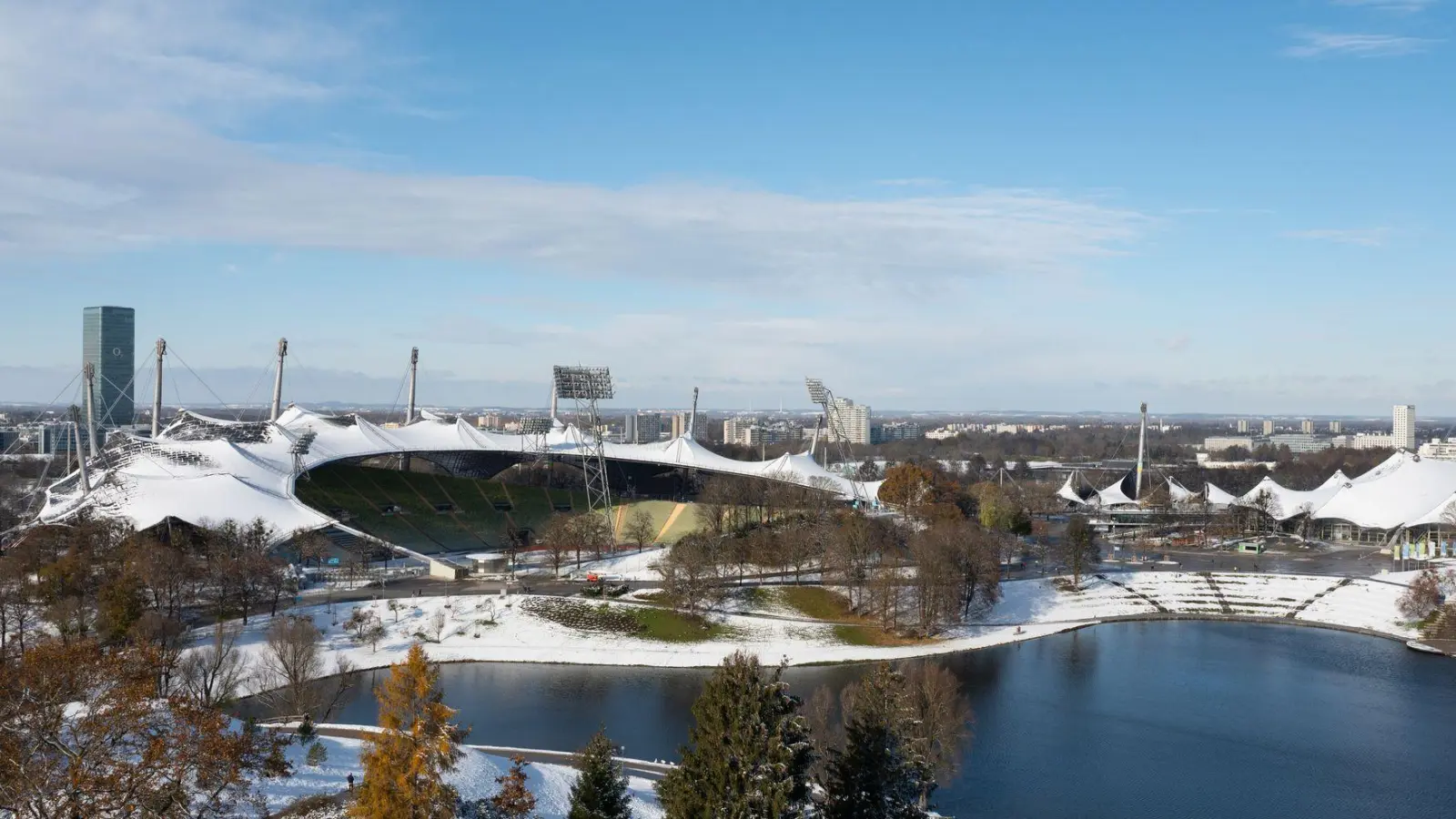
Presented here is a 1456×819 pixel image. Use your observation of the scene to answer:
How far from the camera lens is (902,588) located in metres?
33.1

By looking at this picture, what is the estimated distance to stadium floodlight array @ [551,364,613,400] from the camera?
50.1 meters

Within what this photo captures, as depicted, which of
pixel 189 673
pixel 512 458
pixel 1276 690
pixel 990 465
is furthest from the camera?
pixel 990 465

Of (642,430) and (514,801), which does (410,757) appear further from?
(642,430)

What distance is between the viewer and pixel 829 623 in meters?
32.6

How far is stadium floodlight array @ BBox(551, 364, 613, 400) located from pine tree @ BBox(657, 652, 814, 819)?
36.7 metres

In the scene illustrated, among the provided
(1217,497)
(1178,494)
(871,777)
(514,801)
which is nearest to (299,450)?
(514,801)

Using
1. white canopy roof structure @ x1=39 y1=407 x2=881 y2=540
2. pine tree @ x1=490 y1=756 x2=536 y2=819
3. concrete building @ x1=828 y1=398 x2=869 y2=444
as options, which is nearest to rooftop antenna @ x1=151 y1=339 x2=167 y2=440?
white canopy roof structure @ x1=39 y1=407 x2=881 y2=540

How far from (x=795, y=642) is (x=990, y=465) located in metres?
71.9

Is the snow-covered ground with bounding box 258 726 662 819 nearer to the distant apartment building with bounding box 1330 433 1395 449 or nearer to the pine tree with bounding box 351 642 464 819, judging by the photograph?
the pine tree with bounding box 351 642 464 819

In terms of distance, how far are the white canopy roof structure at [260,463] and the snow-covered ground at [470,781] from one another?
20712 mm

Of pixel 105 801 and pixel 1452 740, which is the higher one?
pixel 105 801

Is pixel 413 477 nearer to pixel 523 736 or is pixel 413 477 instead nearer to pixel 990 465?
Answer: pixel 523 736

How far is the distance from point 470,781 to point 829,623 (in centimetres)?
1693

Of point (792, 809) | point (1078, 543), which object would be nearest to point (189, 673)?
point (792, 809)
